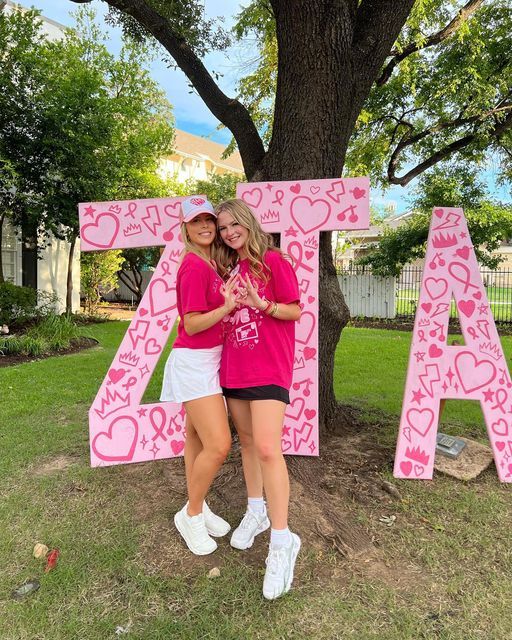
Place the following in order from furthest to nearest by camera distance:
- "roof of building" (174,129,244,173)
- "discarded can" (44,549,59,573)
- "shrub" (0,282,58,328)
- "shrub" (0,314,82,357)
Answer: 1. "roof of building" (174,129,244,173)
2. "shrub" (0,282,58,328)
3. "shrub" (0,314,82,357)
4. "discarded can" (44,549,59,573)

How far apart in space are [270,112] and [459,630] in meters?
8.91

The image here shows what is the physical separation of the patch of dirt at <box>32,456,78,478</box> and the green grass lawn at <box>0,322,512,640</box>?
0.02 meters

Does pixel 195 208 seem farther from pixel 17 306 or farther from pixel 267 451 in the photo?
pixel 17 306

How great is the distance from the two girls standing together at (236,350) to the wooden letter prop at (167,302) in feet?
2.92

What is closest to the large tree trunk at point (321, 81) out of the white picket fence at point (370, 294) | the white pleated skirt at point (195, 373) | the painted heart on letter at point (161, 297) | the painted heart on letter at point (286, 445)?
the painted heart on letter at point (286, 445)

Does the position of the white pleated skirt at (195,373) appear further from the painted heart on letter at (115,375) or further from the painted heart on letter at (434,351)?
the painted heart on letter at (434,351)

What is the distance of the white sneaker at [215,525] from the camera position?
275 cm

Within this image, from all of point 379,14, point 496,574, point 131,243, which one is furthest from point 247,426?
point 379,14

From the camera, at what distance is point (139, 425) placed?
3580 millimetres

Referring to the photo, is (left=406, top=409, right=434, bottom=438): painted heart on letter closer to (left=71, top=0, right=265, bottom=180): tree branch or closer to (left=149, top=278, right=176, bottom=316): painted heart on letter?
(left=149, top=278, right=176, bottom=316): painted heart on letter

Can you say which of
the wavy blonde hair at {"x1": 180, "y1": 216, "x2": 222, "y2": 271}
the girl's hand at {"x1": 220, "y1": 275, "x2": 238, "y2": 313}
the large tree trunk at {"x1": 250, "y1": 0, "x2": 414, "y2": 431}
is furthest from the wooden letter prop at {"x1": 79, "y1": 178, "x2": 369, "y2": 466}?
the girl's hand at {"x1": 220, "y1": 275, "x2": 238, "y2": 313}

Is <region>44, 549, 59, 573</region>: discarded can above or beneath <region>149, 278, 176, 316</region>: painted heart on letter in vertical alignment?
beneath

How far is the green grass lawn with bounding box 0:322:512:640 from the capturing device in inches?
84.5

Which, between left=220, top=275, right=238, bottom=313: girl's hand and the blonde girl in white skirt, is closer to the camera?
left=220, top=275, right=238, bottom=313: girl's hand
